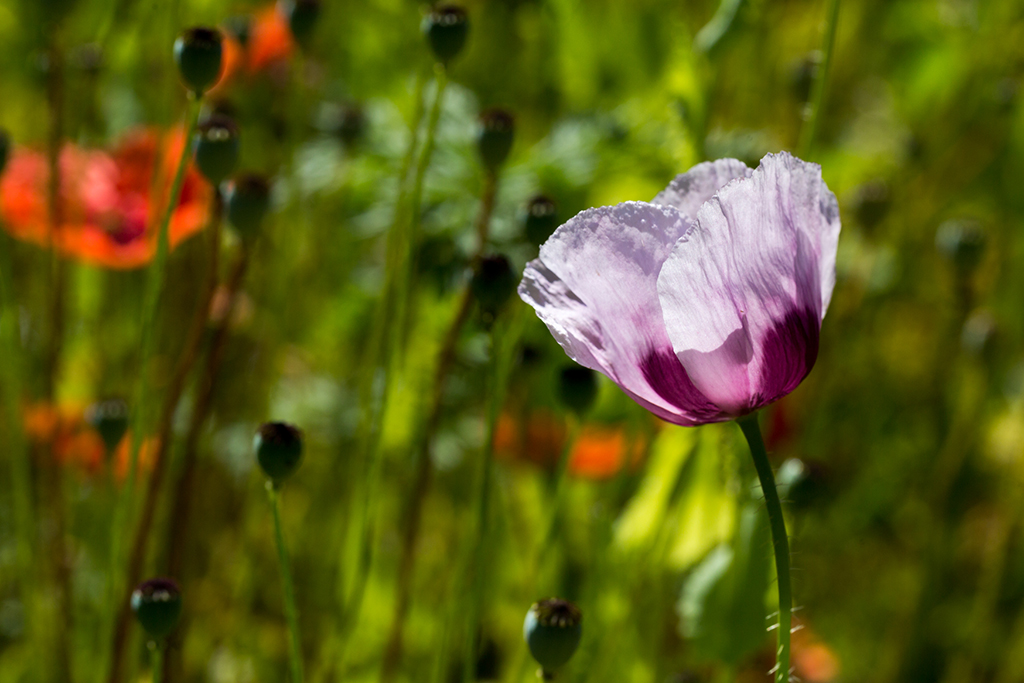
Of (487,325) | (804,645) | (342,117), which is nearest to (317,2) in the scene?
(342,117)

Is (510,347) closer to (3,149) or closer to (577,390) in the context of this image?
(577,390)

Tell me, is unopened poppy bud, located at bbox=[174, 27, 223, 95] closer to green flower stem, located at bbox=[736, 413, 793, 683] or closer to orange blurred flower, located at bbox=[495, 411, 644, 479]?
green flower stem, located at bbox=[736, 413, 793, 683]

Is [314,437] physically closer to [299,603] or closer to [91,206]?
[299,603]

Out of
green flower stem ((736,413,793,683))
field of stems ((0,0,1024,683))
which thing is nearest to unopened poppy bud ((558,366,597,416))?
field of stems ((0,0,1024,683))

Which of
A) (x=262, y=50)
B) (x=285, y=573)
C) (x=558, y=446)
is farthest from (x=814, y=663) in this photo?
(x=262, y=50)

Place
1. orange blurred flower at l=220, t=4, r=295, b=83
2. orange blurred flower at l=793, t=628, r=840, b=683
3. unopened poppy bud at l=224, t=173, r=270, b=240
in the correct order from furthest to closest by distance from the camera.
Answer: orange blurred flower at l=220, t=4, r=295, b=83
orange blurred flower at l=793, t=628, r=840, b=683
unopened poppy bud at l=224, t=173, r=270, b=240

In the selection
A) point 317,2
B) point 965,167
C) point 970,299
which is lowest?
point 970,299

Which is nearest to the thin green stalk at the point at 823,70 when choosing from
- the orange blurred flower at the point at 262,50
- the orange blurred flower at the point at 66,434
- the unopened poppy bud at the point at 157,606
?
the unopened poppy bud at the point at 157,606
